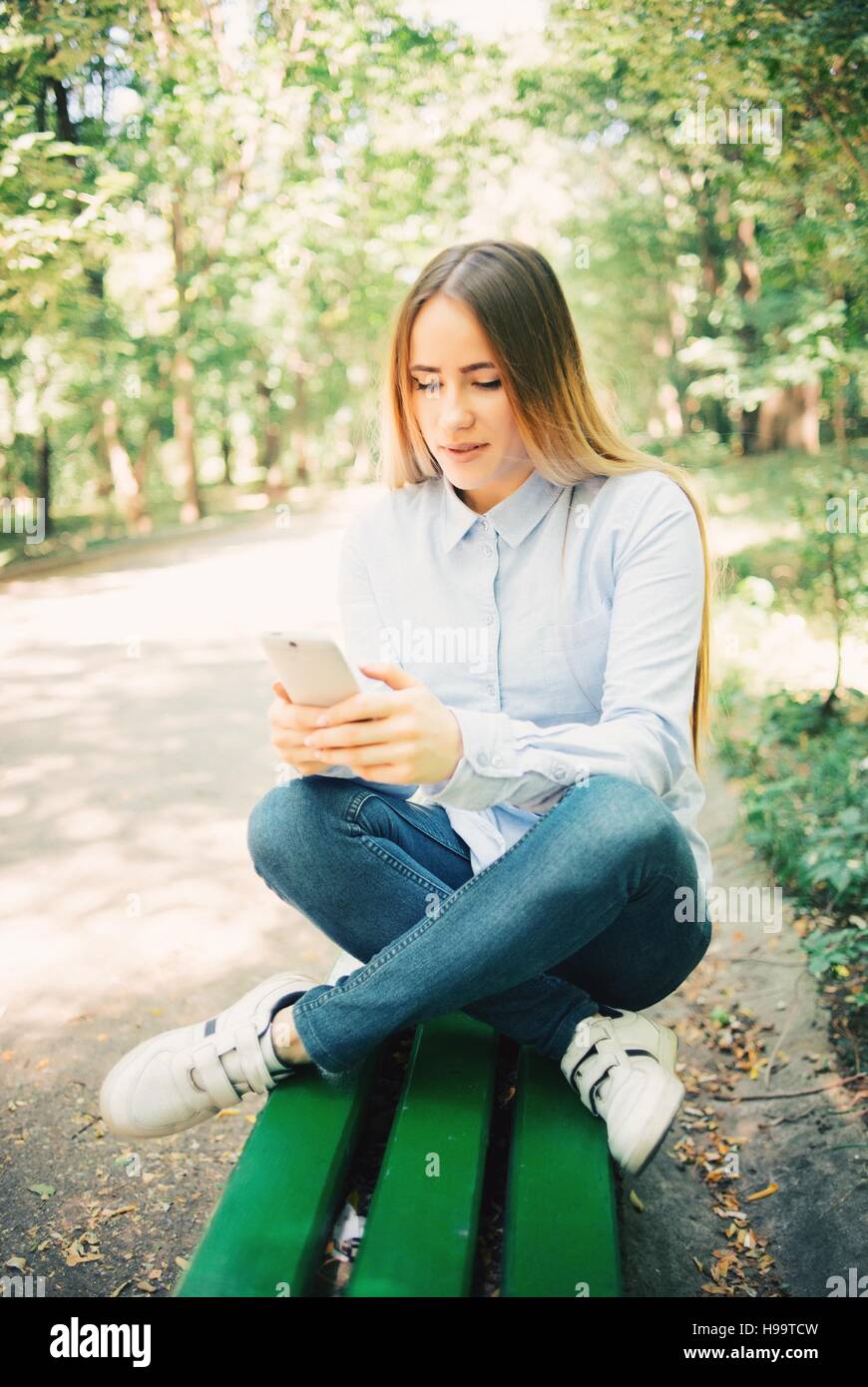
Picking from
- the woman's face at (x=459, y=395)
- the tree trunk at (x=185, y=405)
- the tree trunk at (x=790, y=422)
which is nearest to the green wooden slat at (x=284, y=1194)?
the woman's face at (x=459, y=395)

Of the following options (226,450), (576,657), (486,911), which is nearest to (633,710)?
(576,657)

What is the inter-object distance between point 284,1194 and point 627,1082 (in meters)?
0.56

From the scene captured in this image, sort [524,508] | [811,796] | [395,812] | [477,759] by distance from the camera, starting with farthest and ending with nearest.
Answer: [811,796], [524,508], [395,812], [477,759]

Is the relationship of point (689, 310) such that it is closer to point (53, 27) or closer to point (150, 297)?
point (150, 297)

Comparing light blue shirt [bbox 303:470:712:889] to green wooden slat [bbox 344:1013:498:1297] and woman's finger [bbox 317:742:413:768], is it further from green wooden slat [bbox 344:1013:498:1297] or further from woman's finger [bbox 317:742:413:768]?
green wooden slat [bbox 344:1013:498:1297]

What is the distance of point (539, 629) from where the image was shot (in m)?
1.99

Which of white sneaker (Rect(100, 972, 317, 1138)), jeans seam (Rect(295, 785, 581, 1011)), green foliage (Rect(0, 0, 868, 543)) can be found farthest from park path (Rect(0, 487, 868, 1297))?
green foliage (Rect(0, 0, 868, 543))

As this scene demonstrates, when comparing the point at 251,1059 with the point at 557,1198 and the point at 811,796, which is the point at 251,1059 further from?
the point at 811,796

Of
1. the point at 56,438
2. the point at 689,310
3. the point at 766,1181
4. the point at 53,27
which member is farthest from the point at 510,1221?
the point at 56,438

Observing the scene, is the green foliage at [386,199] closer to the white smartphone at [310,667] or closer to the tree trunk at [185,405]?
the tree trunk at [185,405]

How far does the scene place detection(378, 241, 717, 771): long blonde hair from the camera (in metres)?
1.85

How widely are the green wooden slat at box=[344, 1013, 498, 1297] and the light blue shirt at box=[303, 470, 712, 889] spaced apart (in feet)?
1.15

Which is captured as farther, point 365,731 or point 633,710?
point 633,710
